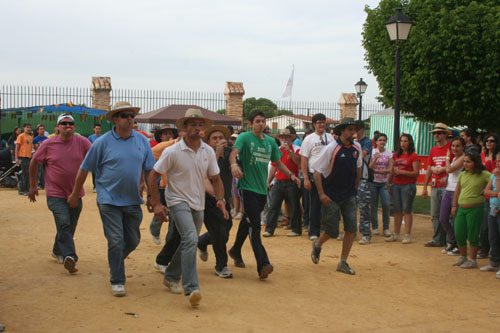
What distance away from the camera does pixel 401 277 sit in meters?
7.96

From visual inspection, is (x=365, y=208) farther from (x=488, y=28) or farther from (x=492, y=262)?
(x=488, y=28)

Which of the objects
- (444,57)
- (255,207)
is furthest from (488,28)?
(255,207)

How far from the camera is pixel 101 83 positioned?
28422 millimetres

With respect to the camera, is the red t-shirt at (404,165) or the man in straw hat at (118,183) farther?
the red t-shirt at (404,165)

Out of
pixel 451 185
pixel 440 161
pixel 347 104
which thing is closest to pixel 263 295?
pixel 451 185

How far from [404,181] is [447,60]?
8.89 m

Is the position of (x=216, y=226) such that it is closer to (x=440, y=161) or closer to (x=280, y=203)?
(x=280, y=203)

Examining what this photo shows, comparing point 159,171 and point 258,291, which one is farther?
point 258,291

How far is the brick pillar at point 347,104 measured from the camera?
32.2 metres

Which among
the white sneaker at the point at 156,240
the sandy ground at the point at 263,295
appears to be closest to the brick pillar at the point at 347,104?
the sandy ground at the point at 263,295

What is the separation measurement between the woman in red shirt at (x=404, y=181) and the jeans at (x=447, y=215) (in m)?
1.04

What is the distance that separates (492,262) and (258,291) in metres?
3.50

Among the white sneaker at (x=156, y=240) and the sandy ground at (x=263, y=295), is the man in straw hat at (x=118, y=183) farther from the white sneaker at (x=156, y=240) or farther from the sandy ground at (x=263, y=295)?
the white sneaker at (x=156, y=240)

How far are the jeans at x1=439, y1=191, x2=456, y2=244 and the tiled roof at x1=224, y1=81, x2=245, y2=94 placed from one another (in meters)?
20.3
